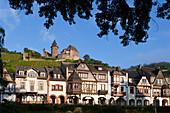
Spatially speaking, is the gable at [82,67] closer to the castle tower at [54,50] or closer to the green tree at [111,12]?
the green tree at [111,12]

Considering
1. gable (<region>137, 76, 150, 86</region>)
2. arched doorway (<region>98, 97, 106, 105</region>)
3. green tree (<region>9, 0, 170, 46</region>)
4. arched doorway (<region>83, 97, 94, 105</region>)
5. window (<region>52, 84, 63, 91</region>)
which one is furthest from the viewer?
gable (<region>137, 76, 150, 86</region>)

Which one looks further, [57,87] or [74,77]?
[74,77]

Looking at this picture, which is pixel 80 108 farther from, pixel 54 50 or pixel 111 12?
pixel 54 50

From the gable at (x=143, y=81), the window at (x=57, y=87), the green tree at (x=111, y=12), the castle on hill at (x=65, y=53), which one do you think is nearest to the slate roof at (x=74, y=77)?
the window at (x=57, y=87)

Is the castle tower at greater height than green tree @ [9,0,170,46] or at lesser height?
greater

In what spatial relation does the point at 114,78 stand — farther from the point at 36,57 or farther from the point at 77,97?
the point at 36,57

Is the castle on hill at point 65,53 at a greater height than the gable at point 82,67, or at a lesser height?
greater

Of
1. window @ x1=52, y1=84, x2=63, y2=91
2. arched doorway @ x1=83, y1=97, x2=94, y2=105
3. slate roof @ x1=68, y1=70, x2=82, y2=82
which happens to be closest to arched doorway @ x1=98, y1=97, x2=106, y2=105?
arched doorway @ x1=83, y1=97, x2=94, y2=105

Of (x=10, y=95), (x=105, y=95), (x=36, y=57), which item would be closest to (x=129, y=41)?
(x=10, y=95)

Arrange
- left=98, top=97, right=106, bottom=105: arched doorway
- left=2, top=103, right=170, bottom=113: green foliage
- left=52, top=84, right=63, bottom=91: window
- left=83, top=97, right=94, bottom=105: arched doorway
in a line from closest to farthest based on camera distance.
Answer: left=2, top=103, right=170, bottom=113: green foliage < left=52, top=84, right=63, bottom=91: window < left=83, top=97, right=94, bottom=105: arched doorway < left=98, top=97, right=106, bottom=105: arched doorway

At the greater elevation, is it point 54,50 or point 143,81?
point 54,50

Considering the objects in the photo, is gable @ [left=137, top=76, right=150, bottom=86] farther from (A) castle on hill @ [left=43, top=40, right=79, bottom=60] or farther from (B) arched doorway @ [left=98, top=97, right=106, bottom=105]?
(A) castle on hill @ [left=43, top=40, right=79, bottom=60]

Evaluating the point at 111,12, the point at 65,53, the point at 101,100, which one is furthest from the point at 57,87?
the point at 65,53

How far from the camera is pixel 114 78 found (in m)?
61.6
